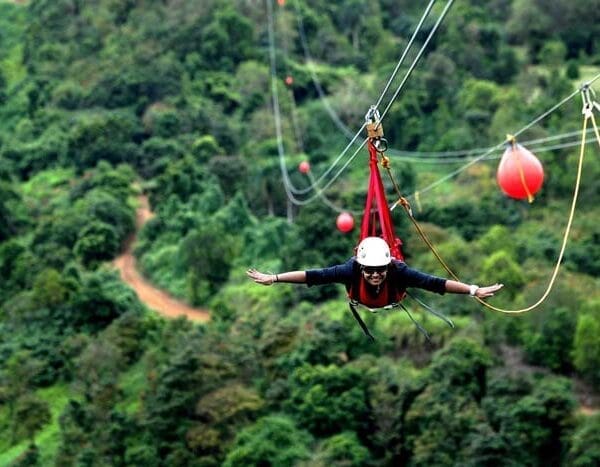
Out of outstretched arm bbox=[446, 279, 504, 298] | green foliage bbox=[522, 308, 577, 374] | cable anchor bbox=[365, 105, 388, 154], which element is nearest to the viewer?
outstretched arm bbox=[446, 279, 504, 298]

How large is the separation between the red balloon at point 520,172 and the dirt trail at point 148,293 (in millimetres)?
15459

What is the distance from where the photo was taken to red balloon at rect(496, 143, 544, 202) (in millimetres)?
10023

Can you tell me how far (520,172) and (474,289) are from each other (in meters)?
3.12

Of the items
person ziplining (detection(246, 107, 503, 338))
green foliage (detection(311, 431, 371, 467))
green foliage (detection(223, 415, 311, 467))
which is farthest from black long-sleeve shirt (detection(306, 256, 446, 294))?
green foliage (detection(223, 415, 311, 467))

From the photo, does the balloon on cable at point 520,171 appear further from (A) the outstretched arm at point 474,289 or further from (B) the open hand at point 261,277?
(B) the open hand at point 261,277

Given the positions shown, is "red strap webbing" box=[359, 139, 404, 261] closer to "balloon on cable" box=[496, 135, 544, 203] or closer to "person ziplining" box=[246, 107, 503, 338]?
"person ziplining" box=[246, 107, 503, 338]

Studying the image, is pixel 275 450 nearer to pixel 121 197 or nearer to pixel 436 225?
pixel 436 225

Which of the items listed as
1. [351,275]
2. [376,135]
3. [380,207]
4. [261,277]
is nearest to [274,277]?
[261,277]

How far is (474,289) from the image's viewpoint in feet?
23.4

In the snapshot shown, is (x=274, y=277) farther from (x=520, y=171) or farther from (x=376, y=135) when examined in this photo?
(x=520, y=171)

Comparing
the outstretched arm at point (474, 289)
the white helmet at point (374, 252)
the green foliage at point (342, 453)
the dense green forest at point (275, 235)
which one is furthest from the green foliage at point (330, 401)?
the outstretched arm at point (474, 289)

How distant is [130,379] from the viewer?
2320 centimetres

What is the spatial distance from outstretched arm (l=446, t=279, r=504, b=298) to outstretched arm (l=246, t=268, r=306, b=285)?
1.05 metres

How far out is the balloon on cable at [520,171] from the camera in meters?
10.0
